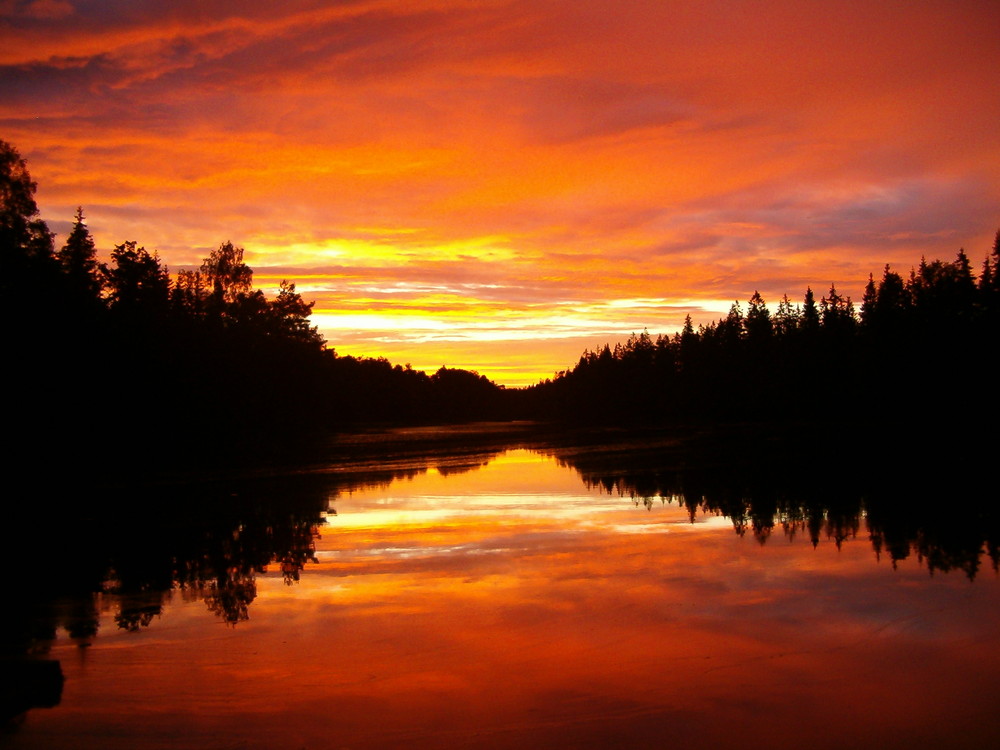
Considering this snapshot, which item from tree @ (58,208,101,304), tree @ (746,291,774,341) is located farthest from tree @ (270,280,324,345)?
tree @ (746,291,774,341)

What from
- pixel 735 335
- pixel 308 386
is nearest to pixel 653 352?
pixel 735 335

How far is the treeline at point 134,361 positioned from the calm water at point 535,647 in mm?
21011

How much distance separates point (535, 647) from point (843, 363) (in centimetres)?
9207

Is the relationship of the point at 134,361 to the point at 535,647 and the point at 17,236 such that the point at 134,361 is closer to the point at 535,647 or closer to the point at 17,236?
the point at 17,236

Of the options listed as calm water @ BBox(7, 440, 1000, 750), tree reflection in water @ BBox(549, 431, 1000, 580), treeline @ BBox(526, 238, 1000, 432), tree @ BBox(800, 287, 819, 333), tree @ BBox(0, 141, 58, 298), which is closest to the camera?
calm water @ BBox(7, 440, 1000, 750)

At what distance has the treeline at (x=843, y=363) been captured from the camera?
67.6m

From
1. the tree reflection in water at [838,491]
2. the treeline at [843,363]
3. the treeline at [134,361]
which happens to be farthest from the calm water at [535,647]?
the treeline at [843,363]

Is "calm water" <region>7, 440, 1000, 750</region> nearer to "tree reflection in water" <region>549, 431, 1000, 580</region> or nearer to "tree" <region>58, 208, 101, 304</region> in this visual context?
"tree reflection in water" <region>549, 431, 1000, 580</region>

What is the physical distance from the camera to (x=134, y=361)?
4438 cm

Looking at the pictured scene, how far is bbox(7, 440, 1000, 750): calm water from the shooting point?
7.73 metres

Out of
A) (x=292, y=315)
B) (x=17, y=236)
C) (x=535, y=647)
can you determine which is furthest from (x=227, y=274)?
(x=535, y=647)

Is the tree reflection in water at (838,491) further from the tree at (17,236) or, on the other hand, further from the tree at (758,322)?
the tree at (758,322)

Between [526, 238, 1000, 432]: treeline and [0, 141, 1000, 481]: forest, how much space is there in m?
0.23

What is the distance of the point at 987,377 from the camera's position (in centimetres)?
6388
